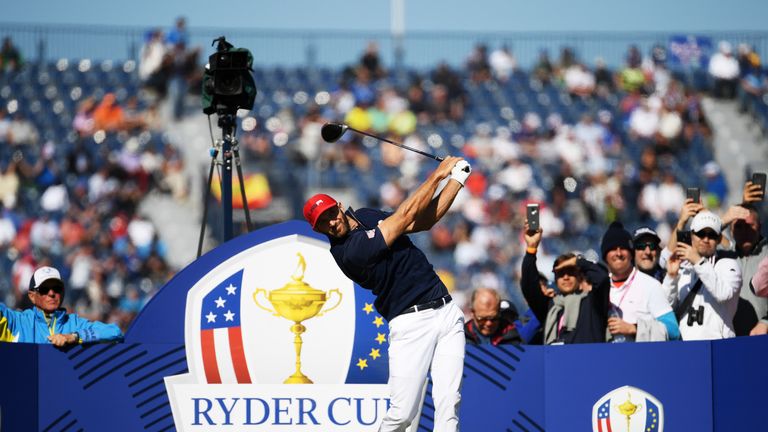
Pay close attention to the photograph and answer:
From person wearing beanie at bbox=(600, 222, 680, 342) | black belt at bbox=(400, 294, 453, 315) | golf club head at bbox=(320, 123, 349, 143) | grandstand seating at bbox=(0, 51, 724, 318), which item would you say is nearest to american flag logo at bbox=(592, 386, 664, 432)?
person wearing beanie at bbox=(600, 222, 680, 342)

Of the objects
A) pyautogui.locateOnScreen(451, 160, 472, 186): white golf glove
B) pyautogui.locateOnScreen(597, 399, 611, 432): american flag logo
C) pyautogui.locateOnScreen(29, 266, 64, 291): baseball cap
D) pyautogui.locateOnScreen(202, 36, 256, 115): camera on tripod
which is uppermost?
pyautogui.locateOnScreen(202, 36, 256, 115): camera on tripod

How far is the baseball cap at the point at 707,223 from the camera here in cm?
827

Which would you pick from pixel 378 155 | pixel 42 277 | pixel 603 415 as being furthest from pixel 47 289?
pixel 378 155

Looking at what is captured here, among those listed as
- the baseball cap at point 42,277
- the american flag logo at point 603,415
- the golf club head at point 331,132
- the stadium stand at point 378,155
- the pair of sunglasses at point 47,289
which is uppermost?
the stadium stand at point 378,155

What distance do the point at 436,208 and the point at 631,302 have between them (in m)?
1.98

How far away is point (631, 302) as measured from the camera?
8.56 meters

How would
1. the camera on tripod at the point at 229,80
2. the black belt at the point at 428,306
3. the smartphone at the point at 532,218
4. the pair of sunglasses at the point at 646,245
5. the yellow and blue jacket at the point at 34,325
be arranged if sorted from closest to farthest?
the black belt at the point at 428,306 → the smartphone at the point at 532,218 → the yellow and blue jacket at the point at 34,325 → the pair of sunglasses at the point at 646,245 → the camera on tripod at the point at 229,80

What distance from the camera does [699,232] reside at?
8297 mm

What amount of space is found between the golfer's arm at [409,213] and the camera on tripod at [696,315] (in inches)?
92.3

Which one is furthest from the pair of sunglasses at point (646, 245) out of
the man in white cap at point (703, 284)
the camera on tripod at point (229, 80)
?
the camera on tripod at point (229, 80)

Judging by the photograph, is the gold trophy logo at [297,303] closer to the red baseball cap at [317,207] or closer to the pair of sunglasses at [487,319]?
the pair of sunglasses at [487,319]

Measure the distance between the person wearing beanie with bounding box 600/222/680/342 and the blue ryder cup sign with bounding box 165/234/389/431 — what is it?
1.60 meters

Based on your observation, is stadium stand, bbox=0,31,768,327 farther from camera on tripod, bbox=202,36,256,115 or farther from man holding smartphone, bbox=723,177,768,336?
man holding smartphone, bbox=723,177,768,336

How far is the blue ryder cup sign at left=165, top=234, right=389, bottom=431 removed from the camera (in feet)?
27.1
